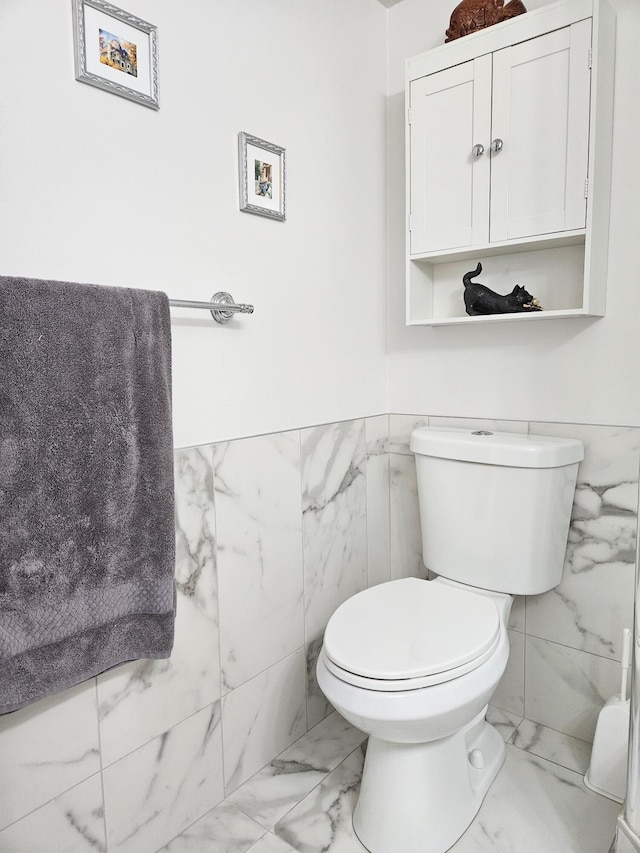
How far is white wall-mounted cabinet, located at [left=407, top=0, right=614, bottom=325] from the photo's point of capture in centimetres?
135

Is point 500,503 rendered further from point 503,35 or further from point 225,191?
point 503,35

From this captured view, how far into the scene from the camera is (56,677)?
979mm

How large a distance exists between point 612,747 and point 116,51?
1857mm

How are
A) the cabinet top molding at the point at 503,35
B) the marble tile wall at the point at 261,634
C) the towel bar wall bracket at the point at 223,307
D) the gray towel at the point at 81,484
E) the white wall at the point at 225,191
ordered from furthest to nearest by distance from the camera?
the cabinet top molding at the point at 503,35
the towel bar wall bracket at the point at 223,307
the marble tile wall at the point at 261,634
the white wall at the point at 225,191
the gray towel at the point at 81,484

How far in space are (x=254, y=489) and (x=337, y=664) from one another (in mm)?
453

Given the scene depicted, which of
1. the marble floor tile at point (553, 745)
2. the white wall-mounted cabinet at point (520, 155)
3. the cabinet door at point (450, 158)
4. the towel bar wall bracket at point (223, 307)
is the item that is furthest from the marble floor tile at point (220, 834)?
the cabinet door at point (450, 158)

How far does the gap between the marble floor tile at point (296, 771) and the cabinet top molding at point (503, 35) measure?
6.02 ft

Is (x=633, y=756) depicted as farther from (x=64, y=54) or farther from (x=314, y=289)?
(x=64, y=54)

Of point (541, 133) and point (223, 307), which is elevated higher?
point (541, 133)

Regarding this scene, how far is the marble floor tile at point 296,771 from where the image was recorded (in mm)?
1400

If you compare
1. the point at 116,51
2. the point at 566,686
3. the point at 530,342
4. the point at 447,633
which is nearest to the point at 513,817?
the point at 566,686

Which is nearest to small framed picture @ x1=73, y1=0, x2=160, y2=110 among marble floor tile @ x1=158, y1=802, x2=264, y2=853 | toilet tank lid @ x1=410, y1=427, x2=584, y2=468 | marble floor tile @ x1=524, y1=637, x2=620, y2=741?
toilet tank lid @ x1=410, y1=427, x2=584, y2=468

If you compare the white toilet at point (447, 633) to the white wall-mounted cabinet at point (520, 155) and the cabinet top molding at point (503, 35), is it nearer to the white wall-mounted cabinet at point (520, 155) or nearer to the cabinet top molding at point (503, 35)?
the white wall-mounted cabinet at point (520, 155)

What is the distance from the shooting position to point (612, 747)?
1.41 meters
